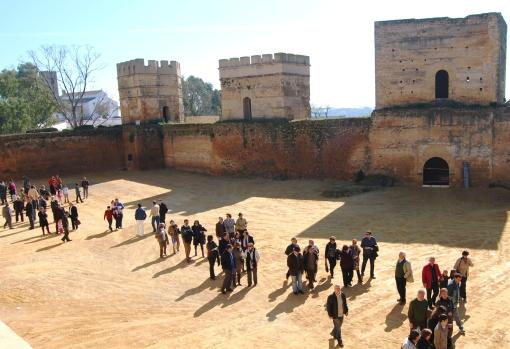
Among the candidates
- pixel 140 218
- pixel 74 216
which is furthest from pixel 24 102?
pixel 140 218

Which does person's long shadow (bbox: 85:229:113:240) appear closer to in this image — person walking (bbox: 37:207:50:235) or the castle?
person walking (bbox: 37:207:50:235)

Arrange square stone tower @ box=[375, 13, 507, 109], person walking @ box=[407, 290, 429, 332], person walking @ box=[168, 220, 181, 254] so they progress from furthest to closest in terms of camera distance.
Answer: square stone tower @ box=[375, 13, 507, 109] → person walking @ box=[168, 220, 181, 254] → person walking @ box=[407, 290, 429, 332]

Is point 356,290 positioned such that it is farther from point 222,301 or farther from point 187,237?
point 187,237

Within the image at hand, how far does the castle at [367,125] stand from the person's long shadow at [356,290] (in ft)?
35.4

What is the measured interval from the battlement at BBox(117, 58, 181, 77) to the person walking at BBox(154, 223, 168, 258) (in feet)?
62.5

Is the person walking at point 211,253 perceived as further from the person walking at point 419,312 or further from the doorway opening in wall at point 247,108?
the doorway opening in wall at point 247,108

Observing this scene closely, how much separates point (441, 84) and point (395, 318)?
14.5 metres

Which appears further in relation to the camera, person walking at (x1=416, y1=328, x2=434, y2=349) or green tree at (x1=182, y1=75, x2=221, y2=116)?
green tree at (x1=182, y1=75, x2=221, y2=116)

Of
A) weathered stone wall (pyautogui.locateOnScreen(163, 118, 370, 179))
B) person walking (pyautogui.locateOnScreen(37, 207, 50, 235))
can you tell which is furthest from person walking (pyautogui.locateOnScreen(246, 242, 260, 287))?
weathered stone wall (pyautogui.locateOnScreen(163, 118, 370, 179))

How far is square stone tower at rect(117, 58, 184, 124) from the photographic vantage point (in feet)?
99.7

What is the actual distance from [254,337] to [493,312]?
14.5 feet

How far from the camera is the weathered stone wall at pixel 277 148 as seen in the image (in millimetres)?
22406

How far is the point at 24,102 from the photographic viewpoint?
37.1m

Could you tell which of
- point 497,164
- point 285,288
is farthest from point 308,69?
point 285,288
